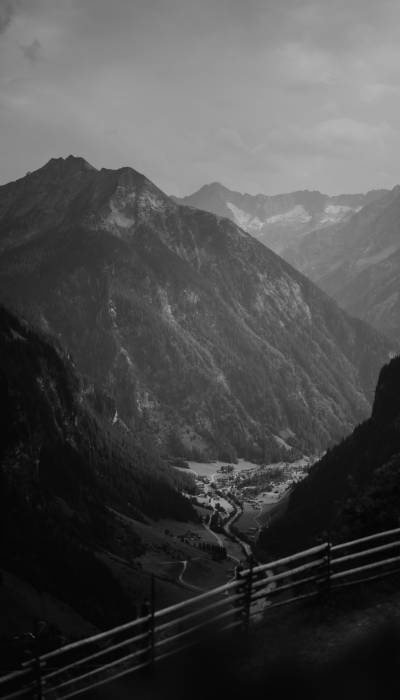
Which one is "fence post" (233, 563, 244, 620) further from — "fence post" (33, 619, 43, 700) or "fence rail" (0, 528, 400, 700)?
"fence post" (33, 619, 43, 700)

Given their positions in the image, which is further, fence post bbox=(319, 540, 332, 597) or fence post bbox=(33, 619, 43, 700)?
fence post bbox=(319, 540, 332, 597)

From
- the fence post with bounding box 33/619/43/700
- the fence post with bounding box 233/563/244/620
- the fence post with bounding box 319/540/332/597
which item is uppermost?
the fence post with bounding box 319/540/332/597

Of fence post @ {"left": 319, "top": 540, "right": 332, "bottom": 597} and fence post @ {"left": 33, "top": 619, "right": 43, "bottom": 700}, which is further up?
fence post @ {"left": 319, "top": 540, "right": 332, "bottom": 597}

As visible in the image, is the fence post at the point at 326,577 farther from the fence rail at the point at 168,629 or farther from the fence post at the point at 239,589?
the fence post at the point at 239,589

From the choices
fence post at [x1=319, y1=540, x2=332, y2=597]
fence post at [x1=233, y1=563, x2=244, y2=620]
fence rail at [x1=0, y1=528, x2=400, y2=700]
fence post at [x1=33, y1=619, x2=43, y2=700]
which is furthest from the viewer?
fence post at [x1=319, y1=540, x2=332, y2=597]

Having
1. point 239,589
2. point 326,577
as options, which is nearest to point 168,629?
point 239,589

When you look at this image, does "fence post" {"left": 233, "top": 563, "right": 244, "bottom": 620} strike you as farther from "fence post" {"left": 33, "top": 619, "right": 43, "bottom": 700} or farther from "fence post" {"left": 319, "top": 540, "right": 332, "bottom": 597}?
"fence post" {"left": 33, "top": 619, "right": 43, "bottom": 700}

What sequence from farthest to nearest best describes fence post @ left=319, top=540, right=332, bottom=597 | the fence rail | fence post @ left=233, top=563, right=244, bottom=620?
fence post @ left=319, top=540, right=332, bottom=597 → fence post @ left=233, top=563, right=244, bottom=620 → the fence rail

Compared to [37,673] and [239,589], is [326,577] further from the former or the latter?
[37,673]

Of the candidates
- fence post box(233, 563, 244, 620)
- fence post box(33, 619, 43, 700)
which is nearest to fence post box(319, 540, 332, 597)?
fence post box(233, 563, 244, 620)

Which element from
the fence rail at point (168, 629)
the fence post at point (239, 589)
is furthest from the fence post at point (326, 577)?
the fence post at point (239, 589)

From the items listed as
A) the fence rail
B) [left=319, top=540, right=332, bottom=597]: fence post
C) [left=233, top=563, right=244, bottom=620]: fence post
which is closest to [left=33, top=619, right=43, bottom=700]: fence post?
the fence rail

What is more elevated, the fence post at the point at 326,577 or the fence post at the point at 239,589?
the fence post at the point at 326,577

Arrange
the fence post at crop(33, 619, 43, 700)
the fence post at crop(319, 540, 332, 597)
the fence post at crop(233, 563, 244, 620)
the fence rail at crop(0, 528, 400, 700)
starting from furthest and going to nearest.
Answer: the fence post at crop(319, 540, 332, 597), the fence post at crop(233, 563, 244, 620), the fence rail at crop(0, 528, 400, 700), the fence post at crop(33, 619, 43, 700)
